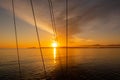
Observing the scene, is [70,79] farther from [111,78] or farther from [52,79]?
[111,78]

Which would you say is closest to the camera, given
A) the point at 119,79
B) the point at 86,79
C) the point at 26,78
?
the point at 119,79

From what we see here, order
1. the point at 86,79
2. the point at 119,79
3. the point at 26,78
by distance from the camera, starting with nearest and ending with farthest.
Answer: the point at 119,79, the point at 86,79, the point at 26,78

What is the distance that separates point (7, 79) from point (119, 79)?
3218 cm

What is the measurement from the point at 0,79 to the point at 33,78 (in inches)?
383

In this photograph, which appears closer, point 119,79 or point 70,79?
point 119,79

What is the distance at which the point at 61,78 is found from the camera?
145ft

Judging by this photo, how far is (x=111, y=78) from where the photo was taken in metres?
40.8

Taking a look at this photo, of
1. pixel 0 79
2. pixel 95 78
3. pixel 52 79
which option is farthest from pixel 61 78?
pixel 0 79

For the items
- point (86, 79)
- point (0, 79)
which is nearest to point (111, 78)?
point (86, 79)

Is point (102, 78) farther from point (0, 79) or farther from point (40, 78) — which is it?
point (0, 79)

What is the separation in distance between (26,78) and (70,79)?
45.6ft

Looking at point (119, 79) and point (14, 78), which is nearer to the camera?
point (119, 79)

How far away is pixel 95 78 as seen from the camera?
137ft

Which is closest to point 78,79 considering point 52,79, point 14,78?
point 52,79
